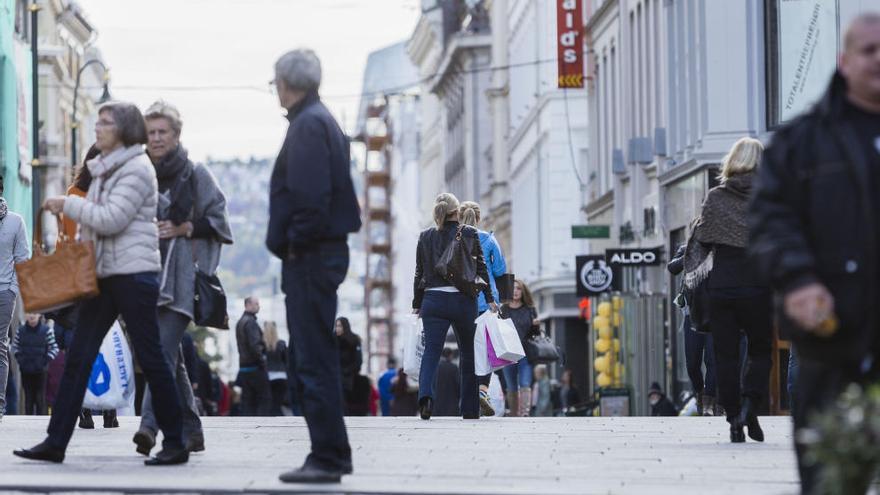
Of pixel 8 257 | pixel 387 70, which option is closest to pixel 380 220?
pixel 387 70

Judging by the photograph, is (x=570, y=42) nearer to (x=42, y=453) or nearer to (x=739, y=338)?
(x=739, y=338)

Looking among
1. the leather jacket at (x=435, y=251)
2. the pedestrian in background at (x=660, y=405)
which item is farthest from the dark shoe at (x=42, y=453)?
the pedestrian in background at (x=660, y=405)

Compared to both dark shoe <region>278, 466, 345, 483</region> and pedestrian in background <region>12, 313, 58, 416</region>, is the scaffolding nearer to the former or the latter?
pedestrian in background <region>12, 313, 58, 416</region>

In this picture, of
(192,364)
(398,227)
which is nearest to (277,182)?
(192,364)

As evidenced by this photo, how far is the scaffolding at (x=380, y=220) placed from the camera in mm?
148000

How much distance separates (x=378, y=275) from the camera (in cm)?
15150

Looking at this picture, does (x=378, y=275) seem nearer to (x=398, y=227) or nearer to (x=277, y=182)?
(x=398, y=227)

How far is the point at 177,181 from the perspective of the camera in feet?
40.3

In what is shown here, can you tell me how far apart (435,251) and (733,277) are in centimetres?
468

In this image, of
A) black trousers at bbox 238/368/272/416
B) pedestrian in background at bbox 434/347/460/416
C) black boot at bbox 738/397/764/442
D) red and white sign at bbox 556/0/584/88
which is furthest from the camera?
red and white sign at bbox 556/0/584/88

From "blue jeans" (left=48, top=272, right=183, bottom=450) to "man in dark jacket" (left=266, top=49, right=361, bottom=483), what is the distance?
1.03m

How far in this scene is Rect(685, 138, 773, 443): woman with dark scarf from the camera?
13719mm

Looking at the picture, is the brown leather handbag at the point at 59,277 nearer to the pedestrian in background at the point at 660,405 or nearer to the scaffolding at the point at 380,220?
the pedestrian in background at the point at 660,405

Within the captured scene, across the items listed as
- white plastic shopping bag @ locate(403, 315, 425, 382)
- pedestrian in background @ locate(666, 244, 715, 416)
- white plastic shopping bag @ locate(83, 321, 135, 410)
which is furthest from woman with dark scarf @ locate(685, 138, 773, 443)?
white plastic shopping bag @ locate(403, 315, 425, 382)
